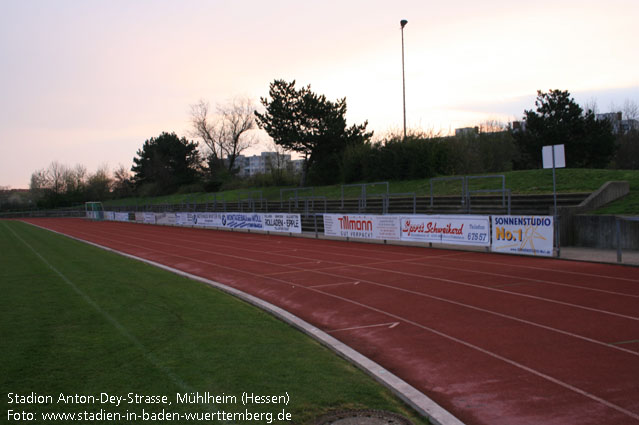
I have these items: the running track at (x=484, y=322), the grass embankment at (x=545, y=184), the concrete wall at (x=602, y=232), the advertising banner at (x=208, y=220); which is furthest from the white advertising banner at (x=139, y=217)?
the concrete wall at (x=602, y=232)

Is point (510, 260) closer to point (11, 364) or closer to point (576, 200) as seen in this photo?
point (576, 200)

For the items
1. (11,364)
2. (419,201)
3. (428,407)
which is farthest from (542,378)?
(419,201)

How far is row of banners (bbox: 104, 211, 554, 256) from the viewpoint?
1576 centimetres

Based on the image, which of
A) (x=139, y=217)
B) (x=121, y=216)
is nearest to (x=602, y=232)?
(x=139, y=217)

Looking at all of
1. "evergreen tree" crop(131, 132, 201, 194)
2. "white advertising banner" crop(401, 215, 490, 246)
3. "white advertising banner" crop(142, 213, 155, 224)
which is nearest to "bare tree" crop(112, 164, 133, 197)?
"evergreen tree" crop(131, 132, 201, 194)

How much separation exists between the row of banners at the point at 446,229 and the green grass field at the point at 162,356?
33.9 ft

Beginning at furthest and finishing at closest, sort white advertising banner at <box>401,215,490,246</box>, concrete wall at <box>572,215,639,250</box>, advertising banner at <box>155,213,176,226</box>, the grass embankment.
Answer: advertising banner at <box>155,213,176,226</box> → the grass embankment → white advertising banner at <box>401,215,490,246</box> → concrete wall at <box>572,215,639,250</box>

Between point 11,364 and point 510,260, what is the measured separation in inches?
537

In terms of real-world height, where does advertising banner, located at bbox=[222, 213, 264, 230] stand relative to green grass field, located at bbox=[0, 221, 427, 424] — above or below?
above

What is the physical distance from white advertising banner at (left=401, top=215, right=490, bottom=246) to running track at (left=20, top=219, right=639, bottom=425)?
117 centimetres

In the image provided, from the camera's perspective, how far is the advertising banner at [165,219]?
4567 centimetres

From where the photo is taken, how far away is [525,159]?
121 feet

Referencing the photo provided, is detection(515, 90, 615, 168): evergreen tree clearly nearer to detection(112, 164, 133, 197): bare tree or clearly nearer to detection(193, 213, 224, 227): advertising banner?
detection(193, 213, 224, 227): advertising banner

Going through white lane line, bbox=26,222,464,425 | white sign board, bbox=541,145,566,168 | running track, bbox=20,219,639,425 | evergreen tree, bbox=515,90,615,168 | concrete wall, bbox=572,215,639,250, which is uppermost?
evergreen tree, bbox=515,90,615,168
